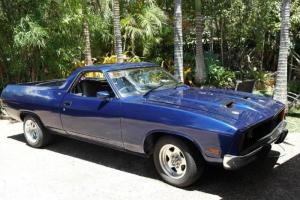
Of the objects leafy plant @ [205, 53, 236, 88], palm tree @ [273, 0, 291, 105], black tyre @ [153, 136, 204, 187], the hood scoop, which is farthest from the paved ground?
leafy plant @ [205, 53, 236, 88]

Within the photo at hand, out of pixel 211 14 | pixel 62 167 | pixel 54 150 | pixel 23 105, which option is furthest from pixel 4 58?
pixel 211 14

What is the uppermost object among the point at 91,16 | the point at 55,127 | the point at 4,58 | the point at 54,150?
the point at 91,16

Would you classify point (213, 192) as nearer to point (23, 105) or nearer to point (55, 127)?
point (55, 127)

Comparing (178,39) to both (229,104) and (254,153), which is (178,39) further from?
(254,153)

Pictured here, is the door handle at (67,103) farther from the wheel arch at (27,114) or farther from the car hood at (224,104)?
the car hood at (224,104)

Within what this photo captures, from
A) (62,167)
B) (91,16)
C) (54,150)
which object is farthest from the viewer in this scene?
(91,16)

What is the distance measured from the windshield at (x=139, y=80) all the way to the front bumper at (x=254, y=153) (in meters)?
1.74

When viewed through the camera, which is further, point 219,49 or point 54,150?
point 219,49

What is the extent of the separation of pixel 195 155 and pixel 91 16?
23.6 feet

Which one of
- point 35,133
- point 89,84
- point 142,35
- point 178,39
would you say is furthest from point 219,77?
point 35,133

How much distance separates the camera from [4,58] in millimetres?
10164

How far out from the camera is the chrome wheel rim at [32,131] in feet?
23.4

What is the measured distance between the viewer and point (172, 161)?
5.09 meters

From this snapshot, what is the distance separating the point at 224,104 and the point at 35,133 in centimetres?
377
